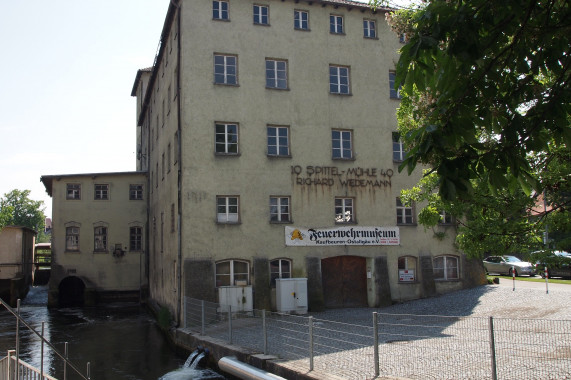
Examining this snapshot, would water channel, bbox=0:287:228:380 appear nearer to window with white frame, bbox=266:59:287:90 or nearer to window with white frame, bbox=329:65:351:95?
window with white frame, bbox=266:59:287:90

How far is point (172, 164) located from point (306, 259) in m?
7.05

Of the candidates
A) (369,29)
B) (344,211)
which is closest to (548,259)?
(344,211)

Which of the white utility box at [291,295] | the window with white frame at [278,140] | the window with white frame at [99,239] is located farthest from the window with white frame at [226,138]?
the window with white frame at [99,239]

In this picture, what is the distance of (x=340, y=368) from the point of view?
10.5m

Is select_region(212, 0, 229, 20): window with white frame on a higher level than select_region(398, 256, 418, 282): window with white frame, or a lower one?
higher

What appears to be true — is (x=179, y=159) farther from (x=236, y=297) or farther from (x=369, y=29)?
(x=369, y=29)

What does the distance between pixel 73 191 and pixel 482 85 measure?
3459 cm

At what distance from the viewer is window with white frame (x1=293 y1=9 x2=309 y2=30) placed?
23289mm

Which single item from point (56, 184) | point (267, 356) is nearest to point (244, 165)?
point (267, 356)

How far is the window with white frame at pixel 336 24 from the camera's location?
23809 mm

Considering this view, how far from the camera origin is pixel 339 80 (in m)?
23.6

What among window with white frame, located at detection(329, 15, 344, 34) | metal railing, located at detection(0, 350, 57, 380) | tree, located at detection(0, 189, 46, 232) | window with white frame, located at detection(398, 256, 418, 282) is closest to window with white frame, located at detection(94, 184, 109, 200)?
window with white frame, located at detection(329, 15, 344, 34)

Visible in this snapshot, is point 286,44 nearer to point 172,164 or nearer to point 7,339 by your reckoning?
point 172,164

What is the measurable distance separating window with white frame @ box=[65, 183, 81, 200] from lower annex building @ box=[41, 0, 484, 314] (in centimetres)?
1326
